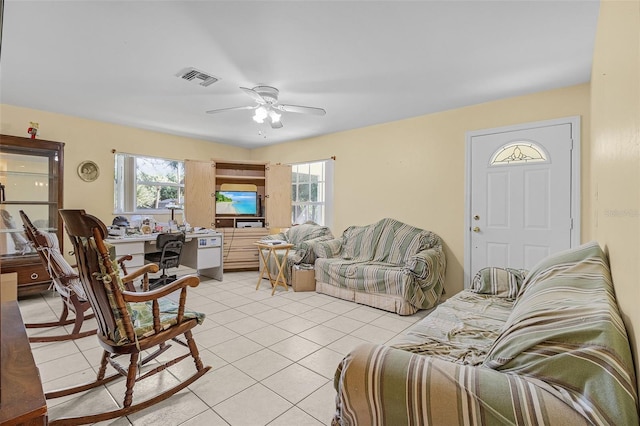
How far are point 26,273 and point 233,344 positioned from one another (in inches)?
113

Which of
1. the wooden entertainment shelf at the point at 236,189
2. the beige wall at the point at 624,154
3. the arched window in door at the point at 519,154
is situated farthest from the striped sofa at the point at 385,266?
the beige wall at the point at 624,154

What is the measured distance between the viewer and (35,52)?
105 inches

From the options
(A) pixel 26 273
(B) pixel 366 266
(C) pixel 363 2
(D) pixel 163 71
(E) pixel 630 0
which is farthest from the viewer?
(B) pixel 366 266

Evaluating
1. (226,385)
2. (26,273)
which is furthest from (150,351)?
(26,273)

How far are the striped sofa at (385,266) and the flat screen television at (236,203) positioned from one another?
6.56 ft

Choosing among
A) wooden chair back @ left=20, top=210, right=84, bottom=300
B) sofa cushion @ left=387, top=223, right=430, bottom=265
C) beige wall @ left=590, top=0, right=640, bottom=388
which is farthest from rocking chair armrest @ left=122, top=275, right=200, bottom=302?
sofa cushion @ left=387, top=223, right=430, bottom=265

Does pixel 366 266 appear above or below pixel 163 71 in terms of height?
below

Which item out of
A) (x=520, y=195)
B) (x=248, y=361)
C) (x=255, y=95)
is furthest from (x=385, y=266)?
(x=255, y=95)

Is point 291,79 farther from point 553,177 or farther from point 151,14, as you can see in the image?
point 553,177

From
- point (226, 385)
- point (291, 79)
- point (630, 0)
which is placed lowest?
point (226, 385)

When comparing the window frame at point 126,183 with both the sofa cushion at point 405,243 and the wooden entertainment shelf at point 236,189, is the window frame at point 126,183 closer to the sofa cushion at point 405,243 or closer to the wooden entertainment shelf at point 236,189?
the wooden entertainment shelf at point 236,189

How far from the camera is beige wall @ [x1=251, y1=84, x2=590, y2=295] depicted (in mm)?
3463

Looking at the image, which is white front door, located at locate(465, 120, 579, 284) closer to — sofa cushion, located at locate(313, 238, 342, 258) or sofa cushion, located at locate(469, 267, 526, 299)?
sofa cushion, located at locate(469, 267, 526, 299)

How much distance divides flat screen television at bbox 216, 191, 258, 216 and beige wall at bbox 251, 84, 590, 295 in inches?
67.7
